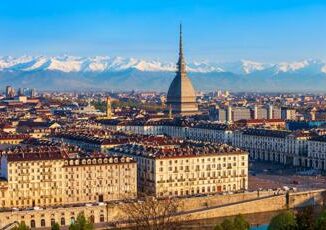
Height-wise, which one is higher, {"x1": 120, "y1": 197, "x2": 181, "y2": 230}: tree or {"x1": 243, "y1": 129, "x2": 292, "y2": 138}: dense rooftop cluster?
{"x1": 243, "y1": 129, "x2": 292, "y2": 138}: dense rooftop cluster

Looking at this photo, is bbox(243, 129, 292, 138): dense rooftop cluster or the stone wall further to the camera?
bbox(243, 129, 292, 138): dense rooftop cluster

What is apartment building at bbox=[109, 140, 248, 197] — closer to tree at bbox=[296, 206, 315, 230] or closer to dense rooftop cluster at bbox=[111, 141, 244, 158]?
dense rooftop cluster at bbox=[111, 141, 244, 158]

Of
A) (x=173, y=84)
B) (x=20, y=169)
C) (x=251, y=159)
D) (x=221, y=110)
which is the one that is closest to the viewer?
(x=20, y=169)

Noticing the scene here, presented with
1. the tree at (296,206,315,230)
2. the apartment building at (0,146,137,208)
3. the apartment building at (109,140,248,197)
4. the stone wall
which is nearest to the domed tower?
the apartment building at (109,140,248,197)

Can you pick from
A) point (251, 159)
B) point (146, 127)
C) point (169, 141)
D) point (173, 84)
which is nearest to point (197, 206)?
point (169, 141)

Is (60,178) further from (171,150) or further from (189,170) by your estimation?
(189,170)

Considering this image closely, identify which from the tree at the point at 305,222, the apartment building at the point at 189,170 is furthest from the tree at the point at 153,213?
the tree at the point at 305,222

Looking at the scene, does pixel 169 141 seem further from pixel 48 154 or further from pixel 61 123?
pixel 61 123

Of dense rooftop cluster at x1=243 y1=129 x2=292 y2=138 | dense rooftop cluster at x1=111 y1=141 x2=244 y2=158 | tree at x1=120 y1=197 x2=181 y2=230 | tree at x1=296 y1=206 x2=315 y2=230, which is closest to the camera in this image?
tree at x1=296 y1=206 x2=315 y2=230
